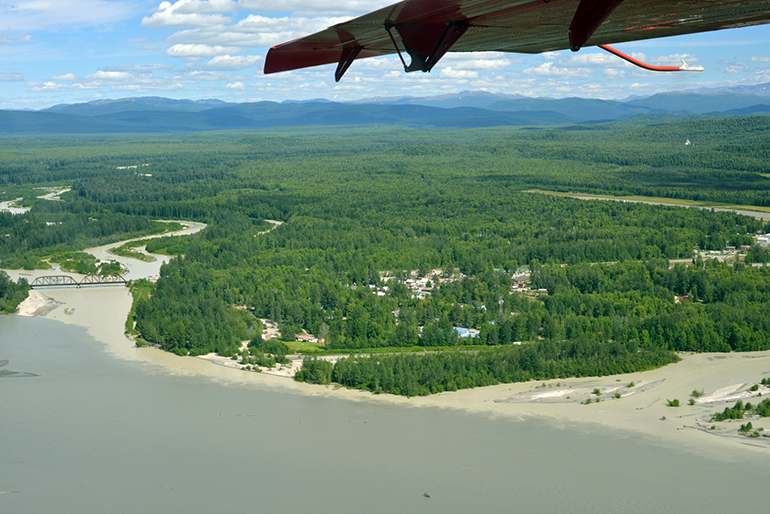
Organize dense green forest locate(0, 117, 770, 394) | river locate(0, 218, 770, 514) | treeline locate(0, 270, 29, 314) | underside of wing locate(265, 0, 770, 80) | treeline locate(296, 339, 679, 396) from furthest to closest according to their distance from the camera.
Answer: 1. treeline locate(0, 270, 29, 314)
2. dense green forest locate(0, 117, 770, 394)
3. treeline locate(296, 339, 679, 396)
4. river locate(0, 218, 770, 514)
5. underside of wing locate(265, 0, 770, 80)

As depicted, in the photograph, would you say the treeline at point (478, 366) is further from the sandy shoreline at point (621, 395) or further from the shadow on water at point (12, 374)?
the shadow on water at point (12, 374)

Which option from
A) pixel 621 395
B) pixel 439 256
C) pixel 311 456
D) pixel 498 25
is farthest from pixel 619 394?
pixel 439 256

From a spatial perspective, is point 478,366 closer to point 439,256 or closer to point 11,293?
point 439,256

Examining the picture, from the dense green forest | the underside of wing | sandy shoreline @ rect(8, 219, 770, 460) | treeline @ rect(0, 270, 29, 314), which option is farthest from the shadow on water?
the underside of wing

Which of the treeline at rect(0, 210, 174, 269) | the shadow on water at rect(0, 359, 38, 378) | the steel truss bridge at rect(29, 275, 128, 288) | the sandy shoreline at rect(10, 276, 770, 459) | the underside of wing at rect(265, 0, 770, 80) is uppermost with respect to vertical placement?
the underside of wing at rect(265, 0, 770, 80)

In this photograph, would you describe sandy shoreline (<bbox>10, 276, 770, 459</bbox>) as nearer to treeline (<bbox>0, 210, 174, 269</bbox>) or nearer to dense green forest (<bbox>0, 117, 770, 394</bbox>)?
dense green forest (<bbox>0, 117, 770, 394</bbox>)

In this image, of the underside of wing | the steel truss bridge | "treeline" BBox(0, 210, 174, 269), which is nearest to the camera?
the underside of wing

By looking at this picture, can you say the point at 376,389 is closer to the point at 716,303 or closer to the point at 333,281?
the point at 333,281
